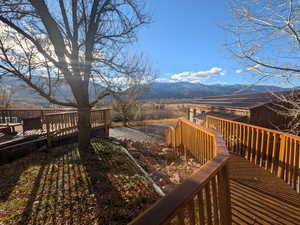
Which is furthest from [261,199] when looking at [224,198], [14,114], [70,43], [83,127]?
[14,114]

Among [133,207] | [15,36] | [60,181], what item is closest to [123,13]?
[15,36]

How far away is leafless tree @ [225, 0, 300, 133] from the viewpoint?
3.36 m

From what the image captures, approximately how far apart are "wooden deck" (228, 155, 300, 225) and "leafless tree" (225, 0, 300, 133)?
2110mm

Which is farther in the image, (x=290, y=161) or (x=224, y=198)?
(x=290, y=161)

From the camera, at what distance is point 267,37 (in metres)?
3.75

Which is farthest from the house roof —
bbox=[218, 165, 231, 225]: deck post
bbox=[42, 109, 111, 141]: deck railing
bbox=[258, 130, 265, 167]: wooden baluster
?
bbox=[42, 109, 111, 141]: deck railing

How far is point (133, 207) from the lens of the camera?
274 cm

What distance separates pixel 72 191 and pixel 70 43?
4.53m

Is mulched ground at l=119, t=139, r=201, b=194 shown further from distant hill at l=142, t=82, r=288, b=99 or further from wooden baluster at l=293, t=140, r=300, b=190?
distant hill at l=142, t=82, r=288, b=99

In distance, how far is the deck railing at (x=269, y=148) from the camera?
9.74 feet

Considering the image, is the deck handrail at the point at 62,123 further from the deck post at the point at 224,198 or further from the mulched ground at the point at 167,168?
the deck post at the point at 224,198

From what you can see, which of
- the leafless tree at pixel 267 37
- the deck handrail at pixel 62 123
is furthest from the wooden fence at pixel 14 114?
the leafless tree at pixel 267 37

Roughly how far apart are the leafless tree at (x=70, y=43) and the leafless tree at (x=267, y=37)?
318cm

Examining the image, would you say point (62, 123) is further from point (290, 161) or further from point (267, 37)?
point (267, 37)
